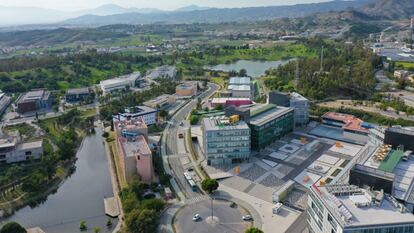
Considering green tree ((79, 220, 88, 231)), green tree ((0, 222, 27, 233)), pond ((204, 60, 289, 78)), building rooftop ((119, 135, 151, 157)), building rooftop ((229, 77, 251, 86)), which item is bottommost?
green tree ((79, 220, 88, 231))

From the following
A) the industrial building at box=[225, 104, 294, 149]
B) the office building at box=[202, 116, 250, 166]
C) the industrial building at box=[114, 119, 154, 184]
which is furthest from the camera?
the industrial building at box=[225, 104, 294, 149]

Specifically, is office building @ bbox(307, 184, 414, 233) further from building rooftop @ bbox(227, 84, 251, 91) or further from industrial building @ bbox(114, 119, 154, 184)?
building rooftop @ bbox(227, 84, 251, 91)

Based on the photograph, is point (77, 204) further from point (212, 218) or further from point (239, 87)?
point (239, 87)

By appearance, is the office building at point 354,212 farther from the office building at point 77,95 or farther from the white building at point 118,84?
the white building at point 118,84

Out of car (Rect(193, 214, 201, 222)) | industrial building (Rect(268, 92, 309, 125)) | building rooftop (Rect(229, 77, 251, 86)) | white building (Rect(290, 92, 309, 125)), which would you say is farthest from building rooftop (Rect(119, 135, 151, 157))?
building rooftop (Rect(229, 77, 251, 86))

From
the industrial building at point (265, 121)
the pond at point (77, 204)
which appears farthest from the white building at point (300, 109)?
the pond at point (77, 204)

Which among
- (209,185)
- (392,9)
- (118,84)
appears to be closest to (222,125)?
(209,185)
